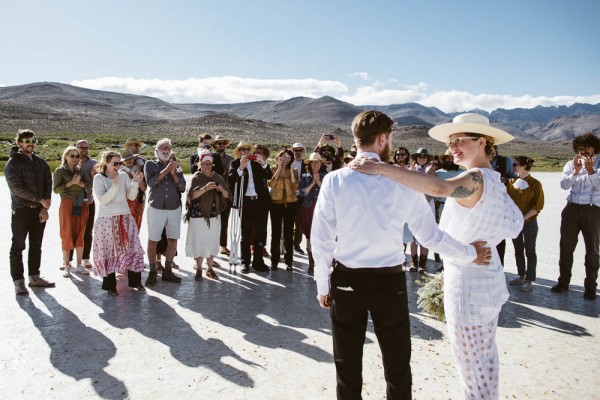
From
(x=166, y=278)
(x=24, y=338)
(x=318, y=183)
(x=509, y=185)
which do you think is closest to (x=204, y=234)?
(x=166, y=278)

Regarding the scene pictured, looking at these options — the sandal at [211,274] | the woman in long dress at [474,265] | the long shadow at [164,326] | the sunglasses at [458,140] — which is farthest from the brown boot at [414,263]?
the sunglasses at [458,140]

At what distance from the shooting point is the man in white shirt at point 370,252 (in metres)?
2.91

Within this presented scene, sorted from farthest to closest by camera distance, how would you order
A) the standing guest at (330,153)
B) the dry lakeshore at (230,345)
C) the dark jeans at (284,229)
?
1. the standing guest at (330,153)
2. the dark jeans at (284,229)
3. the dry lakeshore at (230,345)

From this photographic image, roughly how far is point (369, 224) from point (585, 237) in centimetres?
548

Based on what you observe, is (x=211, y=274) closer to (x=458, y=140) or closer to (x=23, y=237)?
(x=23, y=237)

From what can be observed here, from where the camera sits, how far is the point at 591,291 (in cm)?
669

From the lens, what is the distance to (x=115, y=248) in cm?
667

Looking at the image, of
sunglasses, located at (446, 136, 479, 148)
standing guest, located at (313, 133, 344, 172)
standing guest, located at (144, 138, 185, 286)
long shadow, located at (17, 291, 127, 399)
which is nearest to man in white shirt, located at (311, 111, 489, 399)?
sunglasses, located at (446, 136, 479, 148)

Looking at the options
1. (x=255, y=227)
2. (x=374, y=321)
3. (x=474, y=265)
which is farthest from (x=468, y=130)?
(x=255, y=227)

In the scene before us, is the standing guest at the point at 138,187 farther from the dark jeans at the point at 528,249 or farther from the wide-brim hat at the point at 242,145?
the dark jeans at the point at 528,249

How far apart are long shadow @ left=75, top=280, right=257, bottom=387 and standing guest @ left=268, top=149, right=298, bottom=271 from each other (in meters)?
2.53

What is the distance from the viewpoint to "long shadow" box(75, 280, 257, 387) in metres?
4.52

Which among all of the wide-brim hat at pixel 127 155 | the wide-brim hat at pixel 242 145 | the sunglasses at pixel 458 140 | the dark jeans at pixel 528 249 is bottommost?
the dark jeans at pixel 528 249

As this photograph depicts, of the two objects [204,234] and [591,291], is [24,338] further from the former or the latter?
Answer: [591,291]
